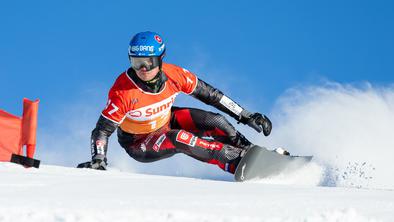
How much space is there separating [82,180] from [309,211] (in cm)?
202

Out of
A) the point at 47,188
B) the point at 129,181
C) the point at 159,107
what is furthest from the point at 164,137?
the point at 47,188

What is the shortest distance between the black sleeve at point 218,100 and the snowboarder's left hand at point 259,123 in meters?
0.08

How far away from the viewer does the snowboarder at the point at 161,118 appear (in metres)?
7.59

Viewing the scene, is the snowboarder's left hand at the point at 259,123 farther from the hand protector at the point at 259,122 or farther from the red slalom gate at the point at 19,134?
the red slalom gate at the point at 19,134

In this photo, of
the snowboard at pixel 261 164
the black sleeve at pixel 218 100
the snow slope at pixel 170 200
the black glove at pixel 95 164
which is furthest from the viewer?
the black sleeve at pixel 218 100

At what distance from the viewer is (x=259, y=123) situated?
847 cm

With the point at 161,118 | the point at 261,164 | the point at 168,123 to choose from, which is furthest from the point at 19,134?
the point at 261,164

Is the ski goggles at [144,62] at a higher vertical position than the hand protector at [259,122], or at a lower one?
higher

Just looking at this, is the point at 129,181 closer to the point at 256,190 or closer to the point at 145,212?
the point at 256,190

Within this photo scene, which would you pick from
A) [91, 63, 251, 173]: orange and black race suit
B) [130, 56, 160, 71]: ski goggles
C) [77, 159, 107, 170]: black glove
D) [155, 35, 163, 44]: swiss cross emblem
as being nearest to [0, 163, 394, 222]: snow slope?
[77, 159, 107, 170]: black glove

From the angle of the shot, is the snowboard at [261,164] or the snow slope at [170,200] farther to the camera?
the snowboard at [261,164]

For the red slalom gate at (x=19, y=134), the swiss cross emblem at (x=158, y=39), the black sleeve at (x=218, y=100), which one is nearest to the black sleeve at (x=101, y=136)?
the red slalom gate at (x=19, y=134)

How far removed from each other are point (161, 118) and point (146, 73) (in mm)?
723

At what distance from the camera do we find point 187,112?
8.44m
